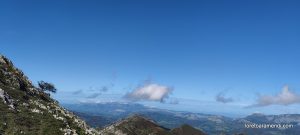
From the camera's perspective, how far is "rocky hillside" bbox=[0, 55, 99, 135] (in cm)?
6819

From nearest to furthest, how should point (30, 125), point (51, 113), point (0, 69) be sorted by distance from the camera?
point (30, 125) → point (51, 113) → point (0, 69)

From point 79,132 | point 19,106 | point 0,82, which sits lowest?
point 79,132

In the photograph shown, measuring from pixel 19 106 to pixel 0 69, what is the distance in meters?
20.1

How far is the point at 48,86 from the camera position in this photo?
628ft

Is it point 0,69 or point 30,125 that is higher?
point 0,69

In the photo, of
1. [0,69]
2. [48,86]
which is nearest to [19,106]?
[0,69]

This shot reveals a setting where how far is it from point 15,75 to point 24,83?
133 inches

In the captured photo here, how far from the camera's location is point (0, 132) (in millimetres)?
62312

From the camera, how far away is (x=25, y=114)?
76.3m

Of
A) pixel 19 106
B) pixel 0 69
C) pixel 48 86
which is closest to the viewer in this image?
pixel 19 106

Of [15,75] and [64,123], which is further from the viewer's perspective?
[15,75]

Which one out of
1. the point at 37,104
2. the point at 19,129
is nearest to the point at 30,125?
the point at 19,129

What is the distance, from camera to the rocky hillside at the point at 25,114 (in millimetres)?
68188

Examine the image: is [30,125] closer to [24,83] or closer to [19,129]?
[19,129]
